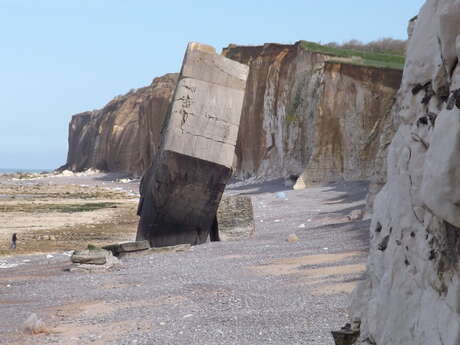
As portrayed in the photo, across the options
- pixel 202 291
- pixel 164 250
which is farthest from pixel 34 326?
Result: pixel 164 250

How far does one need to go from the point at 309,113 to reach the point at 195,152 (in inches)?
639

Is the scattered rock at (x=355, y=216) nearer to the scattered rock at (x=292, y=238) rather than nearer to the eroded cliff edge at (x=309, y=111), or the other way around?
the scattered rock at (x=292, y=238)

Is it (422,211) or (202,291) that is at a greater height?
(422,211)

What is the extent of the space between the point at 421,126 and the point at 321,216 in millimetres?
11770

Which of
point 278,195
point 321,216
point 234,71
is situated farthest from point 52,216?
point 234,71

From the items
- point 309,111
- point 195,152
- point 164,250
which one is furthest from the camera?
point 309,111

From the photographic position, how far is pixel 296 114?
2877 centimetres

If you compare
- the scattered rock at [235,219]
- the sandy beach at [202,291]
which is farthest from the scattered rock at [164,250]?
the scattered rock at [235,219]

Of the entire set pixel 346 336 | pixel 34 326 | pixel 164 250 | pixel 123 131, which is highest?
pixel 346 336

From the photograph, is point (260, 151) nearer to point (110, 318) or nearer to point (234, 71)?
point (234, 71)

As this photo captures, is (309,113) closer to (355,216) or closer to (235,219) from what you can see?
→ (355,216)

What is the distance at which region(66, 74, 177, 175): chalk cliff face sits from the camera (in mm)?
50250

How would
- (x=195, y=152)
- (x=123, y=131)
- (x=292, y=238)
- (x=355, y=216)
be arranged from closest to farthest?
1. (x=292, y=238)
2. (x=195, y=152)
3. (x=355, y=216)
4. (x=123, y=131)

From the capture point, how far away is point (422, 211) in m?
2.98
